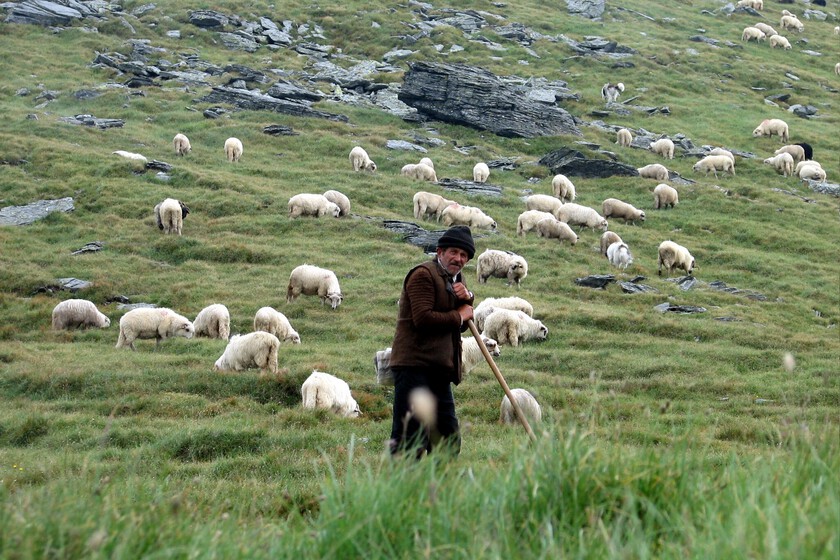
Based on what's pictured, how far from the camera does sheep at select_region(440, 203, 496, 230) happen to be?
2959 centimetres

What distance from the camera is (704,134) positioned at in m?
47.6

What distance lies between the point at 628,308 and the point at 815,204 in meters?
18.7

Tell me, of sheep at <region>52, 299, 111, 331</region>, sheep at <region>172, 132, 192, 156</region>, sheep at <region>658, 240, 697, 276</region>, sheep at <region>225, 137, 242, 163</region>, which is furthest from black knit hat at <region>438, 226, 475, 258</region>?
sheep at <region>172, 132, 192, 156</region>

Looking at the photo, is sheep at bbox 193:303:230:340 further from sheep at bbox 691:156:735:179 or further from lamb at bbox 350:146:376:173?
sheep at bbox 691:156:735:179

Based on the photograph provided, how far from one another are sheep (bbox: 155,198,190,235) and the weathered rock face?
21963 millimetres

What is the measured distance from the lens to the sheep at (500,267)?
24.0 m

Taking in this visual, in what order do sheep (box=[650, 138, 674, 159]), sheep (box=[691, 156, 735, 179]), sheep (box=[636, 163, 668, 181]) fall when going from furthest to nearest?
1. sheep (box=[650, 138, 674, 159])
2. sheep (box=[691, 156, 735, 179])
3. sheep (box=[636, 163, 668, 181])

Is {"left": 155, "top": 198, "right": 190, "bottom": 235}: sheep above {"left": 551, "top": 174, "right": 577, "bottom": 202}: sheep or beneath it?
beneath

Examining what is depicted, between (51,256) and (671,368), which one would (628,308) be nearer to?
(671,368)

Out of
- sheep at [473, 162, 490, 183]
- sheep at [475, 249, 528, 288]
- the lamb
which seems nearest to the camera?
sheep at [475, 249, 528, 288]

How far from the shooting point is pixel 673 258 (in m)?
26.4

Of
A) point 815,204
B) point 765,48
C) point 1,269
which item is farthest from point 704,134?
point 1,269

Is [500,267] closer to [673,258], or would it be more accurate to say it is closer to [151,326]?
[673,258]

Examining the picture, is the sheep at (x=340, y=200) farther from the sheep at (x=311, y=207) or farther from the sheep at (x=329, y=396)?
the sheep at (x=329, y=396)
